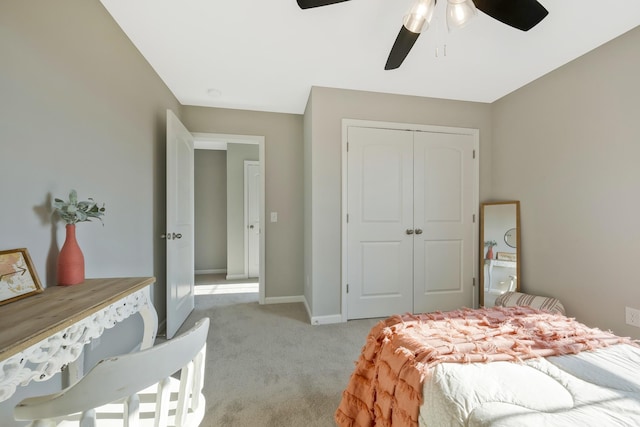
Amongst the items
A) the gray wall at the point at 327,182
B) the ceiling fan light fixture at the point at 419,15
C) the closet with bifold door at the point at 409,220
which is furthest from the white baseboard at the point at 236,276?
the ceiling fan light fixture at the point at 419,15

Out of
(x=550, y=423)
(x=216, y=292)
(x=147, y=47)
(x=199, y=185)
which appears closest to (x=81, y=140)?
(x=147, y=47)

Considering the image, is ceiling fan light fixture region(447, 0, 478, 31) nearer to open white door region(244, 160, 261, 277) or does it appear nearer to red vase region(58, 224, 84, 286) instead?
red vase region(58, 224, 84, 286)

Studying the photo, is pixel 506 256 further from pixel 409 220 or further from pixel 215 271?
pixel 215 271

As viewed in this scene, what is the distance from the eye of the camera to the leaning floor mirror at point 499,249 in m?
2.70

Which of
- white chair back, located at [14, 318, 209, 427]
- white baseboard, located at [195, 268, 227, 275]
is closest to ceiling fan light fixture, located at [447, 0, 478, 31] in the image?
white chair back, located at [14, 318, 209, 427]

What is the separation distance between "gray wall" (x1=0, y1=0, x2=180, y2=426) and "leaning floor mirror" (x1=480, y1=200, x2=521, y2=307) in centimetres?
342

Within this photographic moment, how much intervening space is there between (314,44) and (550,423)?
2354mm

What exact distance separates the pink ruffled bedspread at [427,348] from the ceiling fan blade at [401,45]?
1.57m

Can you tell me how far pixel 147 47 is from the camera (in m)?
2.00

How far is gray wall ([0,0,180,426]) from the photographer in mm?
1043

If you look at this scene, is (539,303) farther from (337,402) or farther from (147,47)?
(147,47)

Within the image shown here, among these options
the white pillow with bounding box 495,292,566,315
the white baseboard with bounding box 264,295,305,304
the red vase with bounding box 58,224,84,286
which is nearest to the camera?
the red vase with bounding box 58,224,84,286

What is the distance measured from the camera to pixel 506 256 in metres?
2.78

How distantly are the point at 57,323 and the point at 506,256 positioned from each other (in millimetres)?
3441
